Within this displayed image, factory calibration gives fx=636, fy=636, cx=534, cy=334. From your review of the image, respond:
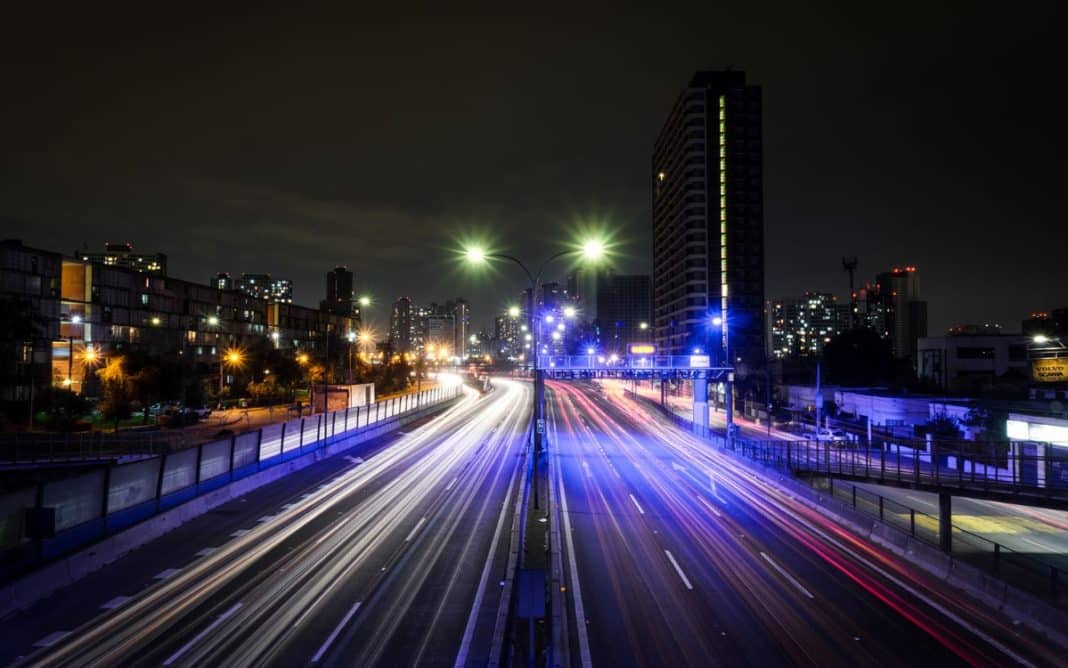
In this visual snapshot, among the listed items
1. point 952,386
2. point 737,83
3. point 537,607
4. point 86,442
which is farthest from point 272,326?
point 537,607

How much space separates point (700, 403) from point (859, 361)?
49803 mm

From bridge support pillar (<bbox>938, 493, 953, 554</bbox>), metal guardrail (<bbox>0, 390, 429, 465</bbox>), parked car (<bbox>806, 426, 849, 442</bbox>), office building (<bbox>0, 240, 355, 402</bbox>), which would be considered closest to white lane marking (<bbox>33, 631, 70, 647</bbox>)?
metal guardrail (<bbox>0, 390, 429, 465</bbox>)

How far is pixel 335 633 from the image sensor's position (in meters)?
13.8

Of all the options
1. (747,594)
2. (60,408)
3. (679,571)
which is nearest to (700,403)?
(679,571)

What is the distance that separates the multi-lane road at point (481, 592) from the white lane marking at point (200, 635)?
5cm

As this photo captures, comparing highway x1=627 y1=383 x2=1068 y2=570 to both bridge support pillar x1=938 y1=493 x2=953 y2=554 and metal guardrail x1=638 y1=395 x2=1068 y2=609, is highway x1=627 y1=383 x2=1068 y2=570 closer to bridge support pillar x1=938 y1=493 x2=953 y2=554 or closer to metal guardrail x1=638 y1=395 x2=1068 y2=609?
metal guardrail x1=638 y1=395 x2=1068 y2=609

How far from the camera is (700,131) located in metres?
117

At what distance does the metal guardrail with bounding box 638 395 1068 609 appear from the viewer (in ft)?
57.0

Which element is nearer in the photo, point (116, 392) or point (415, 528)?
point (415, 528)

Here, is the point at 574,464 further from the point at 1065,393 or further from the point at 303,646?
the point at 1065,393

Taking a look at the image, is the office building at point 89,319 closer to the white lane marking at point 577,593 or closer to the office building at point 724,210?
the white lane marking at point 577,593

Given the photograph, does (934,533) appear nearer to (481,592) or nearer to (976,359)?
(481,592)

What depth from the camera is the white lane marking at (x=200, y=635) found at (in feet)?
41.2

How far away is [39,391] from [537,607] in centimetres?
6990
